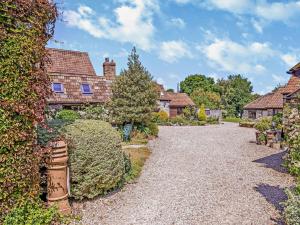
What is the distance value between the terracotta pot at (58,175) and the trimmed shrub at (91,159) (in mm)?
436

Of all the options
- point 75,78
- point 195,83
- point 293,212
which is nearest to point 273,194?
point 293,212

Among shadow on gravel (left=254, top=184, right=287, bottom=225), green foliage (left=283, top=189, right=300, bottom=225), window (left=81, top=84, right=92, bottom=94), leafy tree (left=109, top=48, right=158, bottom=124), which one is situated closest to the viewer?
green foliage (left=283, top=189, right=300, bottom=225)

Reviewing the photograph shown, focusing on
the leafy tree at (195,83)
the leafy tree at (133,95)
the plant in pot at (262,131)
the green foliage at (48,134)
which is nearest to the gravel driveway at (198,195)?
the green foliage at (48,134)

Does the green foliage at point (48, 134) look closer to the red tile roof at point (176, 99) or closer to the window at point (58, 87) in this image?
the window at point (58, 87)

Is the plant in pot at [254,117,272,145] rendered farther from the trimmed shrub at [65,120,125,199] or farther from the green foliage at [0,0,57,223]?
the green foliage at [0,0,57,223]

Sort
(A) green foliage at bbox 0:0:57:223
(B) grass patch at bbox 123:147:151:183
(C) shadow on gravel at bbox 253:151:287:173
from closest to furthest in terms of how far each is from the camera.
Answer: (A) green foliage at bbox 0:0:57:223 → (B) grass patch at bbox 123:147:151:183 → (C) shadow on gravel at bbox 253:151:287:173

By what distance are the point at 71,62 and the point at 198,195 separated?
2148 cm

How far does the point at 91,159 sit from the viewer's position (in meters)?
6.04

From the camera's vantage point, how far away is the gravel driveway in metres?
5.48

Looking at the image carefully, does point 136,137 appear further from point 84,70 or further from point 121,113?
point 84,70

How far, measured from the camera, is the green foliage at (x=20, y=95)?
438cm

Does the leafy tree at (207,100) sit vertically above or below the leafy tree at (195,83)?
below

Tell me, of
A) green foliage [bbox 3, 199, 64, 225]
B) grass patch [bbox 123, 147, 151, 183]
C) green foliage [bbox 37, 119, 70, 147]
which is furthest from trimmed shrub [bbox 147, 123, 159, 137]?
green foliage [bbox 3, 199, 64, 225]

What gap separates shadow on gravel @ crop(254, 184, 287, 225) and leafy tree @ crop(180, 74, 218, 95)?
63757 millimetres
